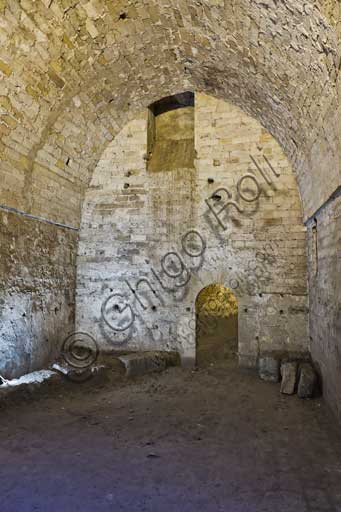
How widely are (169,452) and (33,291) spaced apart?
4045mm

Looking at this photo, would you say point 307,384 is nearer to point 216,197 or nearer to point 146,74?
point 216,197

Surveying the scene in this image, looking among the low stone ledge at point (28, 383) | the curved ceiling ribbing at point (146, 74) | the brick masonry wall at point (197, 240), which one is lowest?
the low stone ledge at point (28, 383)

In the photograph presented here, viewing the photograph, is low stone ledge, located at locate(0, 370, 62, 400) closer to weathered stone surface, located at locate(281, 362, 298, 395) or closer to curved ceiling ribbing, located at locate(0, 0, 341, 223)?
curved ceiling ribbing, located at locate(0, 0, 341, 223)

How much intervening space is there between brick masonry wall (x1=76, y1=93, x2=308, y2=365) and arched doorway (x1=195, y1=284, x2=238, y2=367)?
63.2 inches

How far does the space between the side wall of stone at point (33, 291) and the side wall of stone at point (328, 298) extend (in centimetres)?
509

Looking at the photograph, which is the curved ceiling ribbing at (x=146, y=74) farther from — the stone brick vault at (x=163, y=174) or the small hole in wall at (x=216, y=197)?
the small hole in wall at (x=216, y=197)

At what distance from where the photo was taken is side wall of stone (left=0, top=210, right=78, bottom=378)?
19.2 feet

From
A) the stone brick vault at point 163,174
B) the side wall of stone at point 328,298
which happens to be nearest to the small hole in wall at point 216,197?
the stone brick vault at point 163,174

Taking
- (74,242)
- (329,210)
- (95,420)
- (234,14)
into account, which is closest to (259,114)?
(234,14)

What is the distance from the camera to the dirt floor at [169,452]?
9.80 feet

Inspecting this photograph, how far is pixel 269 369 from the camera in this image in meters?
6.52

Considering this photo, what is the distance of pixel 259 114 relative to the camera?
6.84 meters

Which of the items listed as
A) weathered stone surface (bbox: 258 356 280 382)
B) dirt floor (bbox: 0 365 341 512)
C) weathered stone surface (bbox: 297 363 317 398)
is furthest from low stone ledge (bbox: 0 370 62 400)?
weathered stone surface (bbox: 297 363 317 398)

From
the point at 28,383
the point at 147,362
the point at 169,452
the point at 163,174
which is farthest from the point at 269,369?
the point at 163,174
